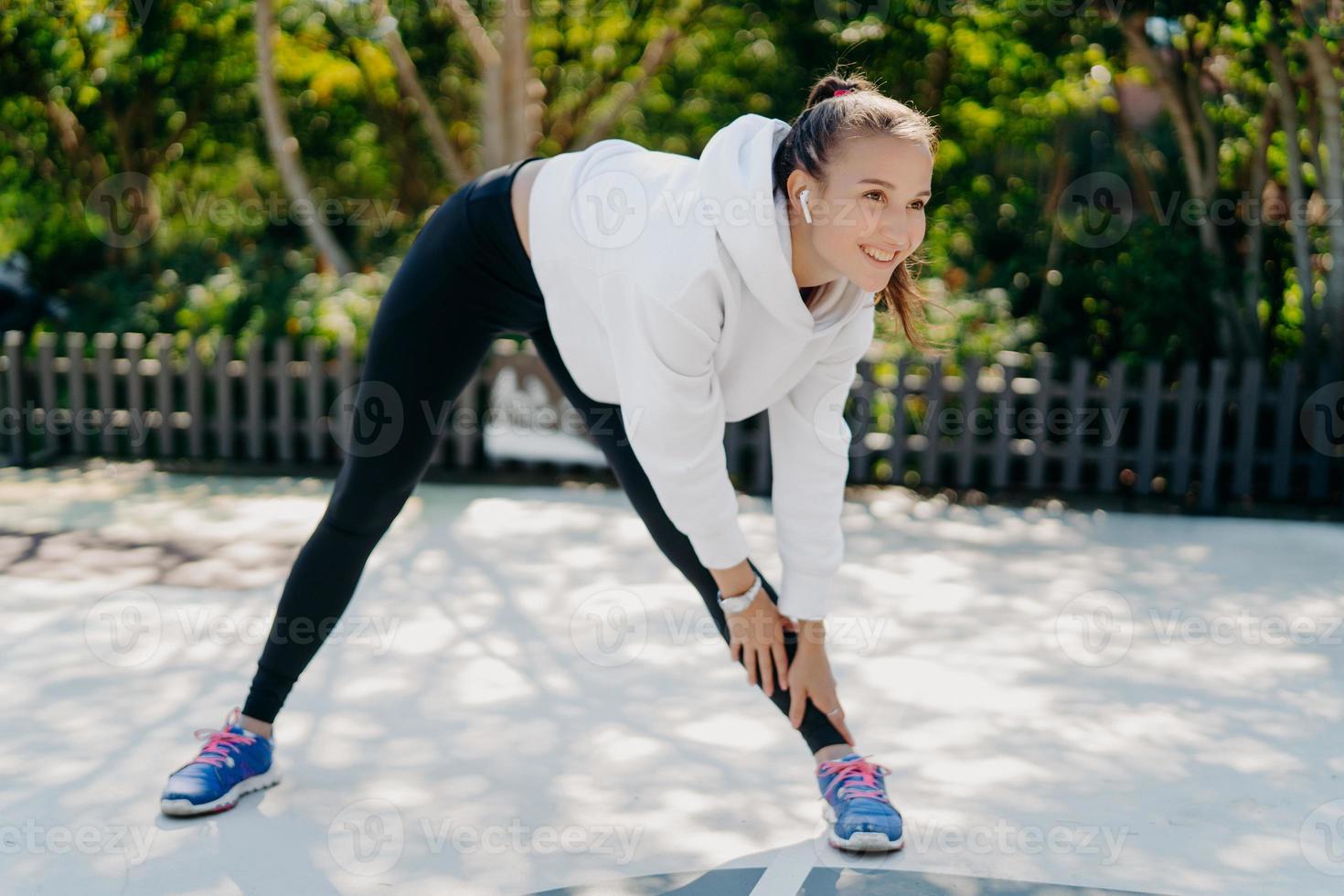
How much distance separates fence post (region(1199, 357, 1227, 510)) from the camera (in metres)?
6.66

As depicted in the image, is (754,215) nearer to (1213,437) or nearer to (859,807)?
(859,807)

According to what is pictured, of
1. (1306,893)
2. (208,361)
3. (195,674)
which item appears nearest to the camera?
(1306,893)

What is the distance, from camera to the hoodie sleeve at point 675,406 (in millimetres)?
2314

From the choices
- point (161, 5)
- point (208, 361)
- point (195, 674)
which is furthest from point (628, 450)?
point (161, 5)

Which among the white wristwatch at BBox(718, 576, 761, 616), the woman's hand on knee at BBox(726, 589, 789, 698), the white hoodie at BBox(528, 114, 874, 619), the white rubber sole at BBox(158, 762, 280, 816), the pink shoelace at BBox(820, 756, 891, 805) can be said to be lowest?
the white rubber sole at BBox(158, 762, 280, 816)

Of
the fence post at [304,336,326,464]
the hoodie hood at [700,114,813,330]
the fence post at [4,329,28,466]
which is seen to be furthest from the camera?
the fence post at [304,336,326,464]

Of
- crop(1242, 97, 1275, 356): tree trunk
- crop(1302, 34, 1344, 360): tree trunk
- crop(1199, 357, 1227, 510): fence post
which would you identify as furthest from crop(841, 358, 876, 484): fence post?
crop(1302, 34, 1344, 360): tree trunk

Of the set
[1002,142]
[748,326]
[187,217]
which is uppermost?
[1002,142]

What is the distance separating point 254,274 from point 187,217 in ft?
14.6

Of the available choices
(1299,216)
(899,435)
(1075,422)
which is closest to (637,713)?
(899,435)

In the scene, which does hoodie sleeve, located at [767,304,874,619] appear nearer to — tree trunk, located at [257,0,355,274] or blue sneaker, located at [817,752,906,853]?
blue sneaker, located at [817,752,906,853]

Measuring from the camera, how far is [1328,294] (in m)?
7.07

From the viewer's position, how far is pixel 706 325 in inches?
91.8

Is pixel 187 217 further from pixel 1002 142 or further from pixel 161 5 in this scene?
pixel 1002 142
